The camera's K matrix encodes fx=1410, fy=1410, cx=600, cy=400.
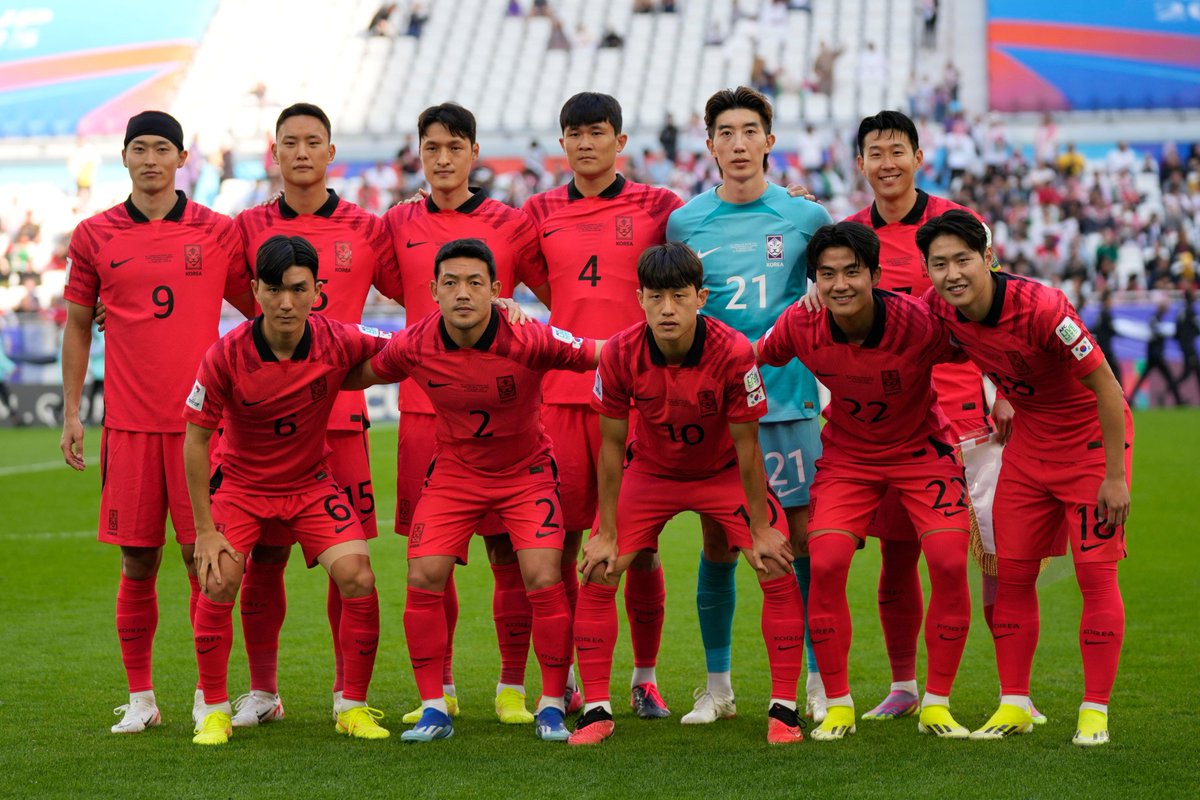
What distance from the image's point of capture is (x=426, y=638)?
5598 mm

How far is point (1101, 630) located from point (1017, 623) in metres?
0.32

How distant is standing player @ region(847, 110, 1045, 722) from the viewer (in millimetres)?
5930

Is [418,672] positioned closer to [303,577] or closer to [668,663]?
[668,663]

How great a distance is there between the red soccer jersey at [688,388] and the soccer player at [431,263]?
0.83m

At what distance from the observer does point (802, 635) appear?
5555 mm

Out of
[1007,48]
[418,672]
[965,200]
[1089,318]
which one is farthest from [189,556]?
[1007,48]

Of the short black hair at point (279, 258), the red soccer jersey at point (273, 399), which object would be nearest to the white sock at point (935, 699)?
the red soccer jersey at point (273, 399)

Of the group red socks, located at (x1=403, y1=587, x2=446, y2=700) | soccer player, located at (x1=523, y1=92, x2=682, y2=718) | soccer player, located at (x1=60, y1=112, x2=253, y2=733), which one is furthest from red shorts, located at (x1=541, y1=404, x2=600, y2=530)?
soccer player, located at (x1=60, y1=112, x2=253, y2=733)

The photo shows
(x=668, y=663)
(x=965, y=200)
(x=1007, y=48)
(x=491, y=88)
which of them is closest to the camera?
(x=668, y=663)

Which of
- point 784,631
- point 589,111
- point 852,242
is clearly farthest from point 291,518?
point 852,242

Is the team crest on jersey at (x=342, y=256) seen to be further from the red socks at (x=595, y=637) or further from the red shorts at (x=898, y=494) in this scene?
the red shorts at (x=898, y=494)

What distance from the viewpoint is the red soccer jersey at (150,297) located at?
5.89 meters

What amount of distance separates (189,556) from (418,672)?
1135 millimetres

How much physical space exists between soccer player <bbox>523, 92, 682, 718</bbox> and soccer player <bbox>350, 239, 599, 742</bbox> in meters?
0.34
